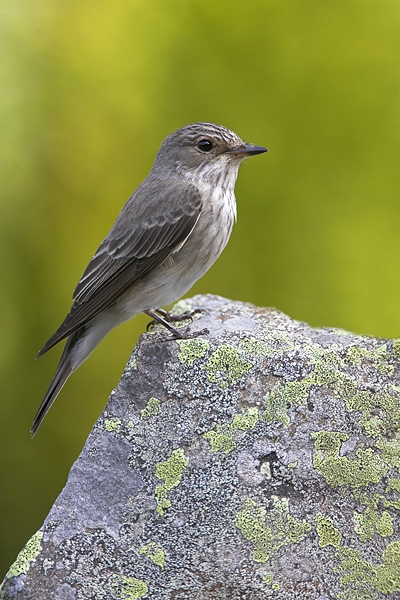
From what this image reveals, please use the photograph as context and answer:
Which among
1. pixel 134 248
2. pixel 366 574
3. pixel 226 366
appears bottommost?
pixel 366 574

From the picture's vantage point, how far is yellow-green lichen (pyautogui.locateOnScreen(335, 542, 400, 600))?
2.90 meters

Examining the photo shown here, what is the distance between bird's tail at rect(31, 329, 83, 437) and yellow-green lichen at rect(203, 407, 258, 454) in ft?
4.11

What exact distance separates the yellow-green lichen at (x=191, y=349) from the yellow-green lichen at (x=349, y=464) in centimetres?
78

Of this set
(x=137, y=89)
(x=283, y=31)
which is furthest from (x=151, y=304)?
(x=283, y=31)

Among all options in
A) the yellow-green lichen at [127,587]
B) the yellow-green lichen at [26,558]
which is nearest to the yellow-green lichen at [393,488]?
the yellow-green lichen at [127,587]

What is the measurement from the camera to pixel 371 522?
304 cm

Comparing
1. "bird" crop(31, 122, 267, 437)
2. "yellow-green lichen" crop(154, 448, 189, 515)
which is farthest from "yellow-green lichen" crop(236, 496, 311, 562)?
"bird" crop(31, 122, 267, 437)

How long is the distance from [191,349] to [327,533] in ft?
3.82

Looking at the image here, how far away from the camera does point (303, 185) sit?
558 cm

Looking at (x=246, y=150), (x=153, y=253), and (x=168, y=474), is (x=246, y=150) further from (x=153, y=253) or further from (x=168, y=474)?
(x=168, y=474)

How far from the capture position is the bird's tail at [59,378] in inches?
165

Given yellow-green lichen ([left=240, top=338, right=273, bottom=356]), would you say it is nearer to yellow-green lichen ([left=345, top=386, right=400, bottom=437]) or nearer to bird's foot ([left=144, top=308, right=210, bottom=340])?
bird's foot ([left=144, top=308, right=210, bottom=340])

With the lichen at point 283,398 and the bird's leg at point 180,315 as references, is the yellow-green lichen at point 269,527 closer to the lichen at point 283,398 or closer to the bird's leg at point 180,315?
the lichen at point 283,398

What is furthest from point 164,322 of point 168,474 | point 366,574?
point 366,574
